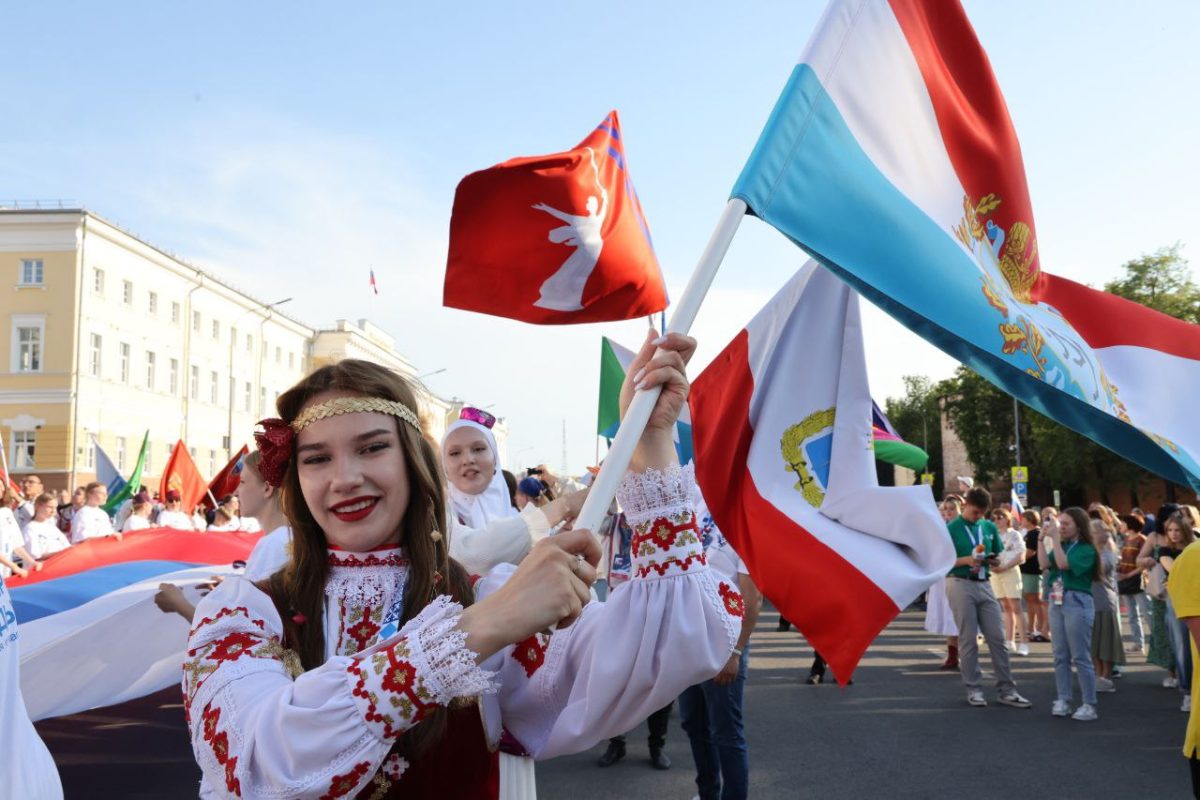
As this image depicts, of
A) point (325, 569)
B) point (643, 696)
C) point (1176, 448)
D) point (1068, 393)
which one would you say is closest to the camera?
point (643, 696)

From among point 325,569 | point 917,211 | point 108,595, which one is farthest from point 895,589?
point 108,595

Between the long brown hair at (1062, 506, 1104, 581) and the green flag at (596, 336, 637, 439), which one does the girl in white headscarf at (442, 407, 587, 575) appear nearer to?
the green flag at (596, 336, 637, 439)

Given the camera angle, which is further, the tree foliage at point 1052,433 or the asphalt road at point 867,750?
the tree foliage at point 1052,433

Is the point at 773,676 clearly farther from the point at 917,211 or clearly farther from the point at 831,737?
the point at 917,211

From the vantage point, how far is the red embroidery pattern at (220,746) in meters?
1.73

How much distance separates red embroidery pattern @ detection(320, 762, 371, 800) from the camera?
1.67m

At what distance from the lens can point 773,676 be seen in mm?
11930

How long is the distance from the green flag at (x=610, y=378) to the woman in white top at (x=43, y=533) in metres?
6.93

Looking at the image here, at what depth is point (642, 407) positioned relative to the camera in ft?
7.13

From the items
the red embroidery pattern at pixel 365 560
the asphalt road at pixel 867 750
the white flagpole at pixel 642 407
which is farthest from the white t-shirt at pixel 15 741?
the asphalt road at pixel 867 750

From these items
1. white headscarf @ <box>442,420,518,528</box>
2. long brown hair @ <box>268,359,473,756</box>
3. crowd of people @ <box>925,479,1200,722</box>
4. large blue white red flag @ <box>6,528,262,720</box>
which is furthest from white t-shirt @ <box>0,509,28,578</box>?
long brown hair @ <box>268,359,473,756</box>

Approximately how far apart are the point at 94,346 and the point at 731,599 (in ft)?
157

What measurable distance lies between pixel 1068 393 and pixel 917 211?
640 millimetres

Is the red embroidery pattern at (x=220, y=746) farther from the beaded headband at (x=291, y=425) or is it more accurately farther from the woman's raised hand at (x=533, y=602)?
the beaded headband at (x=291, y=425)
